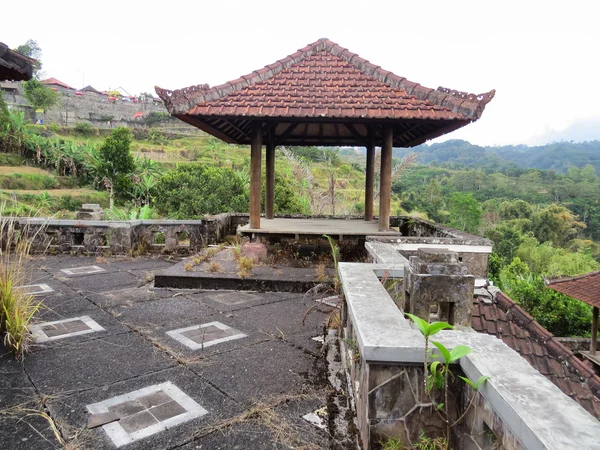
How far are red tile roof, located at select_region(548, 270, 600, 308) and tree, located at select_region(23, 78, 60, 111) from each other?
44.3 m

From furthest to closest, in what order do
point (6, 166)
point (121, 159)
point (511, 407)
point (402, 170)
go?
1. point (6, 166)
2. point (121, 159)
3. point (402, 170)
4. point (511, 407)

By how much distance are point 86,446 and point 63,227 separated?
6686 mm

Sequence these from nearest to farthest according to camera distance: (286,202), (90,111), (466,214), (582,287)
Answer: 1. (582,287)
2. (286,202)
3. (466,214)
4. (90,111)

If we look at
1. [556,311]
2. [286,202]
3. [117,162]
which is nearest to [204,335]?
[286,202]

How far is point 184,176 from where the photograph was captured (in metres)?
16.1

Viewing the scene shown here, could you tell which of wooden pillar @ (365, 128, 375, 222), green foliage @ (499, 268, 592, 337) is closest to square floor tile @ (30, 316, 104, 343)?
wooden pillar @ (365, 128, 375, 222)

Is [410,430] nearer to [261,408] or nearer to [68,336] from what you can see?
[261,408]

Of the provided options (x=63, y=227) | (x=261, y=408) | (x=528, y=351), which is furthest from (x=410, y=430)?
(x=63, y=227)

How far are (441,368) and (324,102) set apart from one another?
15.5 ft

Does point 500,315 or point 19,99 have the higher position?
point 19,99

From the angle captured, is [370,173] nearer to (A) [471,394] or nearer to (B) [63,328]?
(B) [63,328]

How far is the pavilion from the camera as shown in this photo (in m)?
5.64

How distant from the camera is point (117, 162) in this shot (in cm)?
2178

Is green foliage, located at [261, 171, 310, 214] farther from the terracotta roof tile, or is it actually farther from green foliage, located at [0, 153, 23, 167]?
green foliage, located at [0, 153, 23, 167]
